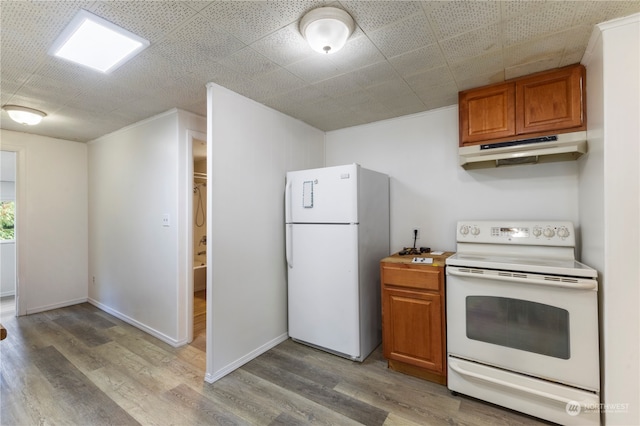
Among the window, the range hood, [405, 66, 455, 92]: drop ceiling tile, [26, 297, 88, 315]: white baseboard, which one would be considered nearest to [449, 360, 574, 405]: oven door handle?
the range hood

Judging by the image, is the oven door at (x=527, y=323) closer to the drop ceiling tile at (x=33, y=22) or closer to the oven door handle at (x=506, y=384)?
the oven door handle at (x=506, y=384)

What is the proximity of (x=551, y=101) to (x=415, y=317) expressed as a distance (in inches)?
71.7

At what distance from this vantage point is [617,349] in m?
1.51

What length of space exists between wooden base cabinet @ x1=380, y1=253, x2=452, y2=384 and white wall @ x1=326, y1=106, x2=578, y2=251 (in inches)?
25.2

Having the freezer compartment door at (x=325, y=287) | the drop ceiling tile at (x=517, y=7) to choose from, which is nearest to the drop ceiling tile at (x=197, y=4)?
the drop ceiling tile at (x=517, y=7)

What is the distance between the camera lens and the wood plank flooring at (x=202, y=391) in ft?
5.88

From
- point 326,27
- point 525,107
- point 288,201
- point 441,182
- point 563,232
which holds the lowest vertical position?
point 563,232

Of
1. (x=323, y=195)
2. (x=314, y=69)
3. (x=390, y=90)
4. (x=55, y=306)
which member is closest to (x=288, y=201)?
(x=323, y=195)

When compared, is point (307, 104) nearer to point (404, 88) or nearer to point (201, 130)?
point (404, 88)

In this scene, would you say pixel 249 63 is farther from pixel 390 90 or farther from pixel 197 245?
pixel 197 245

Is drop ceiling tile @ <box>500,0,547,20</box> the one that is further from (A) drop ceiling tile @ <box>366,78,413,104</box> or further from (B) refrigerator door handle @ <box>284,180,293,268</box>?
(B) refrigerator door handle @ <box>284,180,293,268</box>

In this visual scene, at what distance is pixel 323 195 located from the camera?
262 cm

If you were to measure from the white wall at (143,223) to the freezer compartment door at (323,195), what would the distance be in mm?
1089

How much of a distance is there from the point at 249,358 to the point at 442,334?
162 centimetres
